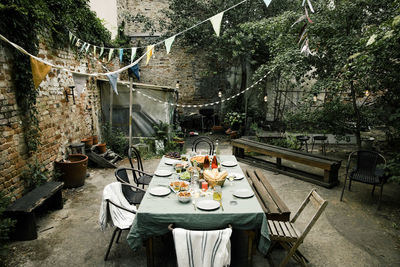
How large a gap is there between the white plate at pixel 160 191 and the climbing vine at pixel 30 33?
2511 millimetres

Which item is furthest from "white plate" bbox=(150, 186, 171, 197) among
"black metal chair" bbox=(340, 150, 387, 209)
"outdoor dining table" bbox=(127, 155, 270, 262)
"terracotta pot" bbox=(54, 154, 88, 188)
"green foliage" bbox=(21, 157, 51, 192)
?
"black metal chair" bbox=(340, 150, 387, 209)

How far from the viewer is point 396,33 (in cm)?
306

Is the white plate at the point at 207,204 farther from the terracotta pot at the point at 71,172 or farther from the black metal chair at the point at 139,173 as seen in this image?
the terracotta pot at the point at 71,172

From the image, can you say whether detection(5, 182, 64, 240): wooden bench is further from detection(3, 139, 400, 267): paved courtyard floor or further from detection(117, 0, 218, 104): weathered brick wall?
detection(117, 0, 218, 104): weathered brick wall

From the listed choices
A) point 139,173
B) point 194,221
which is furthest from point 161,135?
point 194,221

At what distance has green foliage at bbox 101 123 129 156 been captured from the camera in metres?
6.80

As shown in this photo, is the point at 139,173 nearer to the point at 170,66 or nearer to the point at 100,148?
the point at 100,148

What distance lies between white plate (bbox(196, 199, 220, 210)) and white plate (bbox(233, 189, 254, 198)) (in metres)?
0.29

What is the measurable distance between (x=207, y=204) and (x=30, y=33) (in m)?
3.84

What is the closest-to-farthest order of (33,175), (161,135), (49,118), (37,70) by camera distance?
1. (37,70)
2. (33,175)
3. (49,118)
4. (161,135)

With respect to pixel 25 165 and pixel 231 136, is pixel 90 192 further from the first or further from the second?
pixel 231 136

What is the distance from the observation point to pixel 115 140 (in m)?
6.86

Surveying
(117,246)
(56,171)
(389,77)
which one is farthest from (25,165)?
(389,77)

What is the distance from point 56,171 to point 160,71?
22.3ft
